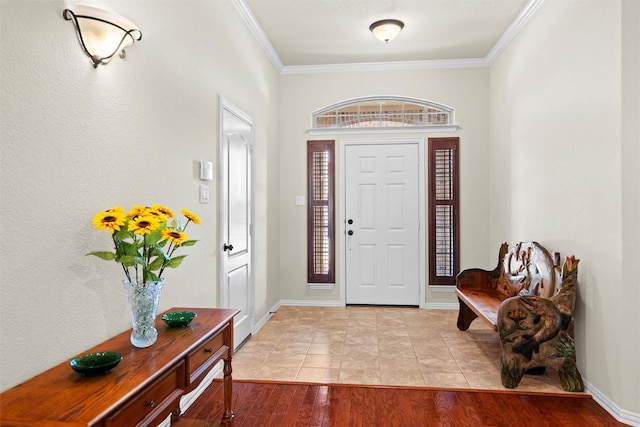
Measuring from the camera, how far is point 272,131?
4.68 metres

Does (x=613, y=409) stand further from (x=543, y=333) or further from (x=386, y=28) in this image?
(x=386, y=28)

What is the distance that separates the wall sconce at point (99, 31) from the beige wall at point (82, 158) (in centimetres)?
4

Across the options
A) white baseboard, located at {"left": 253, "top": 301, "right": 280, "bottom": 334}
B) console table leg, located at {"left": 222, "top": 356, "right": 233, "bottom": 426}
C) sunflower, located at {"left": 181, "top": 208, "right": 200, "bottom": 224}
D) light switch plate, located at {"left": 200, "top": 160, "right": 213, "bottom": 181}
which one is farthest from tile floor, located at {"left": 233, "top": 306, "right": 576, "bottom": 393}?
sunflower, located at {"left": 181, "top": 208, "right": 200, "bottom": 224}

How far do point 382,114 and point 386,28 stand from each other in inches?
52.3

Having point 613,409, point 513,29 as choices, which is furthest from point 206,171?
point 513,29

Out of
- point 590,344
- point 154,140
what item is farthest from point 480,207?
point 154,140

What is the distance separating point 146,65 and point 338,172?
3.13 metres

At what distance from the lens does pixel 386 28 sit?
374cm

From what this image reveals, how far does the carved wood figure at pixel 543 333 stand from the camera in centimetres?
263

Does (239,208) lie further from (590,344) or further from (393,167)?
(590,344)

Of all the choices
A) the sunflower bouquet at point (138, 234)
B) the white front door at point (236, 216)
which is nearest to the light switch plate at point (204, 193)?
the white front door at point (236, 216)

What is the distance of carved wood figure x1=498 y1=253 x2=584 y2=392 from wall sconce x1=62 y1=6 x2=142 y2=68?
2.67 meters

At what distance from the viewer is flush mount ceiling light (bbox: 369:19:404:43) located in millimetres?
3719

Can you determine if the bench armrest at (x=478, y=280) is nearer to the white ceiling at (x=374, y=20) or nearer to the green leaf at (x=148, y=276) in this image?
the white ceiling at (x=374, y=20)
